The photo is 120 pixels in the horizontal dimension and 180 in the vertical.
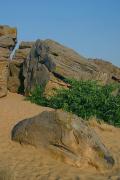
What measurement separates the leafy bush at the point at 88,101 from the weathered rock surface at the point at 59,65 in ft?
2.34

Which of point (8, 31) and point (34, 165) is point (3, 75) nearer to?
point (8, 31)

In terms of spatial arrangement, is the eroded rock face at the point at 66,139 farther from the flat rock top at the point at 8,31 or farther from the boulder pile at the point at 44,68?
the flat rock top at the point at 8,31

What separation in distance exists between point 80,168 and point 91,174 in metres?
0.48

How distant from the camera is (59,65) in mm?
16125

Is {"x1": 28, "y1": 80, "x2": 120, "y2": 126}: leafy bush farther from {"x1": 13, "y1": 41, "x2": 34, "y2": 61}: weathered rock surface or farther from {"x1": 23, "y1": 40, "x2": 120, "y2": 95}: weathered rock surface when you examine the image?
{"x1": 13, "y1": 41, "x2": 34, "y2": 61}: weathered rock surface

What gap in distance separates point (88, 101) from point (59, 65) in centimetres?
227

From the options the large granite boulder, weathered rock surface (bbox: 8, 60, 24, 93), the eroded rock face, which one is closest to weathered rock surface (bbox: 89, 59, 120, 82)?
weathered rock surface (bbox: 8, 60, 24, 93)

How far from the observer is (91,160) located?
895 centimetres

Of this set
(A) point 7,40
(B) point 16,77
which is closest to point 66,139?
(A) point 7,40

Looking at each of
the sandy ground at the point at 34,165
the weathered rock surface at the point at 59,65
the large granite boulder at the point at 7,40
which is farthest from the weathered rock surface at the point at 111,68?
the sandy ground at the point at 34,165

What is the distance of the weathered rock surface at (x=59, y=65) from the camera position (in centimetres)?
1616

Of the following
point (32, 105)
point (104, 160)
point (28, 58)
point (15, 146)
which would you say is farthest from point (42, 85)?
point (104, 160)

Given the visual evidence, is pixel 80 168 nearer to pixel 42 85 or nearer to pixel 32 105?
pixel 32 105

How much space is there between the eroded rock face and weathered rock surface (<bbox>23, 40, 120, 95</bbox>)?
20.3 ft
